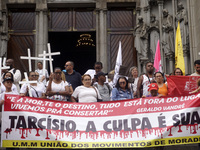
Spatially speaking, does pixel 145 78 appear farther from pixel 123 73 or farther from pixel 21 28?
pixel 21 28

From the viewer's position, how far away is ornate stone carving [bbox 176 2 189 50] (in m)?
14.9

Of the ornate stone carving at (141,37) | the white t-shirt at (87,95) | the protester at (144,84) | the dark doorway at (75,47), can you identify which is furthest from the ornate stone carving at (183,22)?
the dark doorway at (75,47)

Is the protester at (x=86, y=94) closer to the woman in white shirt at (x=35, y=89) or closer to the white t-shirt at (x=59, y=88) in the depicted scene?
the white t-shirt at (x=59, y=88)

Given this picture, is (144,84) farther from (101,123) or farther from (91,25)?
(91,25)

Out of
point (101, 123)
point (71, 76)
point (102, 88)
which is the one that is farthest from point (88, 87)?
point (71, 76)

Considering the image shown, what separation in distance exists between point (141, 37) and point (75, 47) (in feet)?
32.6

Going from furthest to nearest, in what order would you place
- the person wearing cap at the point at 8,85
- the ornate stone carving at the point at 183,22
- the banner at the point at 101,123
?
the ornate stone carving at the point at 183,22, the person wearing cap at the point at 8,85, the banner at the point at 101,123

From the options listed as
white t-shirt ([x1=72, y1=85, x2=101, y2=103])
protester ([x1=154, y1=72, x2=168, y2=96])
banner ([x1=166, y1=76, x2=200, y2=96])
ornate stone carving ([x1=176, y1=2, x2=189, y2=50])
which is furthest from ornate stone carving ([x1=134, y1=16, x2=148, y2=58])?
white t-shirt ([x1=72, y1=85, x2=101, y2=103])

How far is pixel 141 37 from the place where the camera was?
1788cm

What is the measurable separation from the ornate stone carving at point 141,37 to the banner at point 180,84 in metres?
8.45

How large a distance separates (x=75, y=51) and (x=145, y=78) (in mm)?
18615

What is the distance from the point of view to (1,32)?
18.3 metres

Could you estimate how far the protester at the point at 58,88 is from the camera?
30.1ft

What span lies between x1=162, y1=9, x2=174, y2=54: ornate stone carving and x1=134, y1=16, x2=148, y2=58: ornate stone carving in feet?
3.87
